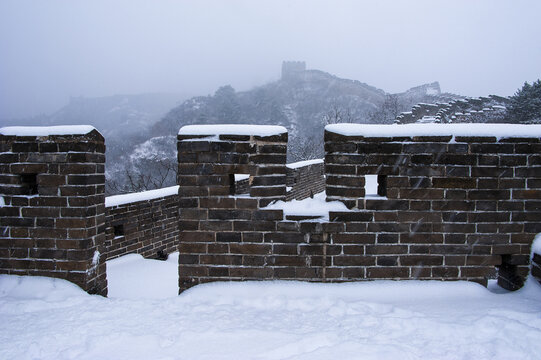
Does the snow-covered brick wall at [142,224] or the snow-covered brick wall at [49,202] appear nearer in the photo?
the snow-covered brick wall at [49,202]

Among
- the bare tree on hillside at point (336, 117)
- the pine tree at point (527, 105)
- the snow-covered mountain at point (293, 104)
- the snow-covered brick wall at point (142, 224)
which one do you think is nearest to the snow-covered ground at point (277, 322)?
the snow-covered brick wall at point (142, 224)

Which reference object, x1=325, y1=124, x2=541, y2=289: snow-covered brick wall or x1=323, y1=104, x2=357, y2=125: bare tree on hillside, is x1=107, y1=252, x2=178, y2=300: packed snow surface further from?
x1=323, y1=104, x2=357, y2=125: bare tree on hillside

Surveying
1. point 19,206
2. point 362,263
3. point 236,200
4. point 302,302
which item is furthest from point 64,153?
point 362,263

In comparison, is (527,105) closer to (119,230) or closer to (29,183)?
(119,230)

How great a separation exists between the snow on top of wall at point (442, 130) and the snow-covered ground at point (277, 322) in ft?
3.72

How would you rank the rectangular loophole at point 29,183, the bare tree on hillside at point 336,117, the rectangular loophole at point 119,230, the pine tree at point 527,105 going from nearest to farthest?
the rectangular loophole at point 29,183
the rectangular loophole at point 119,230
the pine tree at point 527,105
the bare tree on hillside at point 336,117

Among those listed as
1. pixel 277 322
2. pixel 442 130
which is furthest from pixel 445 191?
pixel 277 322

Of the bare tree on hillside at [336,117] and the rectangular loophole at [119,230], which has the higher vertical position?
the bare tree on hillside at [336,117]

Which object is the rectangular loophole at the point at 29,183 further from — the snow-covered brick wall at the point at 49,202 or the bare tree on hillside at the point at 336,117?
the bare tree on hillside at the point at 336,117

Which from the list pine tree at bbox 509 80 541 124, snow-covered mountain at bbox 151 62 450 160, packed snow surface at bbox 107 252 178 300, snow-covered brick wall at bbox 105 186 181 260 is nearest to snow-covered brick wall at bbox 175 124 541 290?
packed snow surface at bbox 107 252 178 300

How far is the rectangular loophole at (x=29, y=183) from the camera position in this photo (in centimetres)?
251

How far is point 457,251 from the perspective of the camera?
2451 millimetres

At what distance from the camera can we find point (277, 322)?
2039 millimetres

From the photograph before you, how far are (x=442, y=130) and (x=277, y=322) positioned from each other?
5.98ft
